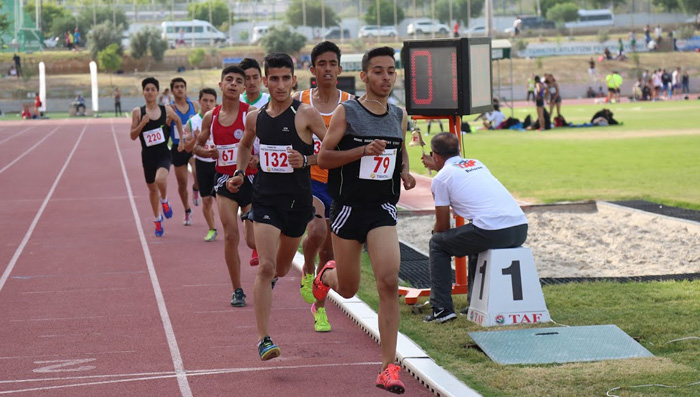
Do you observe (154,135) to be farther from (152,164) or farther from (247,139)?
(247,139)

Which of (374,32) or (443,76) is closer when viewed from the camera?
(443,76)

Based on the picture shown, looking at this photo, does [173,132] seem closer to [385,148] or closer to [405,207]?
[405,207]

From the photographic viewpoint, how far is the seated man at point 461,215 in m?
8.04

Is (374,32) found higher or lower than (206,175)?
higher

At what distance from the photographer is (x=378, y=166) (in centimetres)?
629

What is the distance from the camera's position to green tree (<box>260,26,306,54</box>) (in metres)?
94.2

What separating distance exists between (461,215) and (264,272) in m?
2.16

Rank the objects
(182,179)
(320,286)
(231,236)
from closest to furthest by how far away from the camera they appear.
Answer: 1. (320,286)
2. (231,236)
3. (182,179)

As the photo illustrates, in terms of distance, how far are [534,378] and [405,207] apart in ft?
33.5

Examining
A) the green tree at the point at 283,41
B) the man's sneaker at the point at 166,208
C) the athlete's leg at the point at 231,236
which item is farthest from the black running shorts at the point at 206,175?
the green tree at the point at 283,41

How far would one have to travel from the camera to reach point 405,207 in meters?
16.3

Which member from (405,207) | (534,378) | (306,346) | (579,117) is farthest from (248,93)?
(579,117)

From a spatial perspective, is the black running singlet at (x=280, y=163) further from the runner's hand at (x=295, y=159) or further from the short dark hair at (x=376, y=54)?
the short dark hair at (x=376, y=54)

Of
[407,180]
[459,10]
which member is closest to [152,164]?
[407,180]
